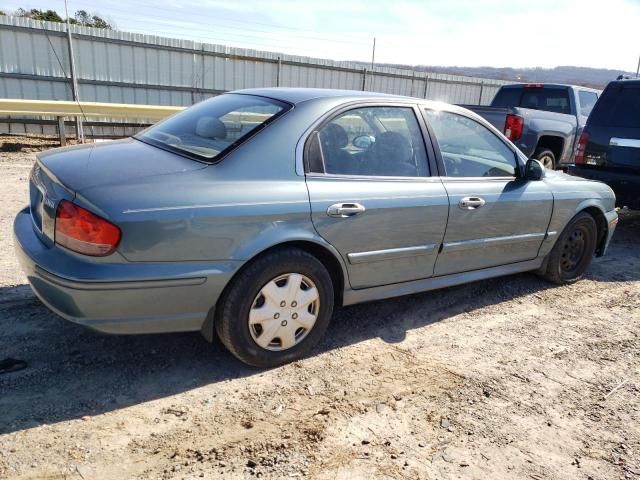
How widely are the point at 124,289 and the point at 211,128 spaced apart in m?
1.25

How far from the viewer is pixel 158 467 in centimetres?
240

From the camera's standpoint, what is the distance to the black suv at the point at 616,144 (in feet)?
21.4

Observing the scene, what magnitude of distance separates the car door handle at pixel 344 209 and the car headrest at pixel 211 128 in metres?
0.79

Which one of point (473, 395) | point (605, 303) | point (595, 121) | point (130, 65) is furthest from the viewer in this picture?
point (130, 65)

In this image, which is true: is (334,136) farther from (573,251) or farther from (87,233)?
(573,251)

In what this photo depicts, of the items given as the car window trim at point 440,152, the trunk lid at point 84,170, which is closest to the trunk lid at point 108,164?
the trunk lid at point 84,170

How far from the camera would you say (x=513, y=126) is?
28.7ft

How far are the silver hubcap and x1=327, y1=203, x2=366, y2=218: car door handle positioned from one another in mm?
425

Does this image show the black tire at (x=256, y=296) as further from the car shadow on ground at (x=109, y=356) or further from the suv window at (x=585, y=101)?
the suv window at (x=585, y=101)

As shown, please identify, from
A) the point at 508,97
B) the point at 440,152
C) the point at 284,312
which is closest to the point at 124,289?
the point at 284,312

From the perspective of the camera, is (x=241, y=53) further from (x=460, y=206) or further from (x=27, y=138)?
(x=460, y=206)

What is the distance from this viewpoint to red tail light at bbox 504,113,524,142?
344 inches

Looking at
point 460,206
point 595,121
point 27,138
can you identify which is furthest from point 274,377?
point 27,138

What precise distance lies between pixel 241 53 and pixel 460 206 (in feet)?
40.0
